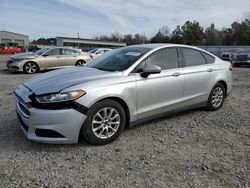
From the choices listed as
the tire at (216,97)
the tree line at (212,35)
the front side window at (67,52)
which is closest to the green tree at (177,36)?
the tree line at (212,35)

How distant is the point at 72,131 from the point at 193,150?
1767mm

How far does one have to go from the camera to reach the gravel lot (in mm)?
3141

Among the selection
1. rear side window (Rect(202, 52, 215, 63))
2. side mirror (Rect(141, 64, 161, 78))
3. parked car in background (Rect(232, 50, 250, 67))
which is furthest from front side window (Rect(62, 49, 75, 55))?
parked car in background (Rect(232, 50, 250, 67))

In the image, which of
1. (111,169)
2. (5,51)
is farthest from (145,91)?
(5,51)

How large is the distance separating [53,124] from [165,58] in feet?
7.86

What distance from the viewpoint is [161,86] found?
4656mm

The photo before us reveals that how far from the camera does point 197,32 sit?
192 ft

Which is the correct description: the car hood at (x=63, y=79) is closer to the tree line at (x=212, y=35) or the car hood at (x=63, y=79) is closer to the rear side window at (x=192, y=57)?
the rear side window at (x=192, y=57)

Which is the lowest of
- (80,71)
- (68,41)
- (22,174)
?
(22,174)

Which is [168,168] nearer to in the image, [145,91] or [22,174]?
[145,91]

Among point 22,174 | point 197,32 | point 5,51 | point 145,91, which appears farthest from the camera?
point 197,32

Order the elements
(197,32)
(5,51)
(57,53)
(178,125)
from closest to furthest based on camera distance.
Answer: (178,125), (57,53), (5,51), (197,32)

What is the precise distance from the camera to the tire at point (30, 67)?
525 inches

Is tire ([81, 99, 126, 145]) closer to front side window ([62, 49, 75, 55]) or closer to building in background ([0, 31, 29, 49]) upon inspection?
front side window ([62, 49, 75, 55])
